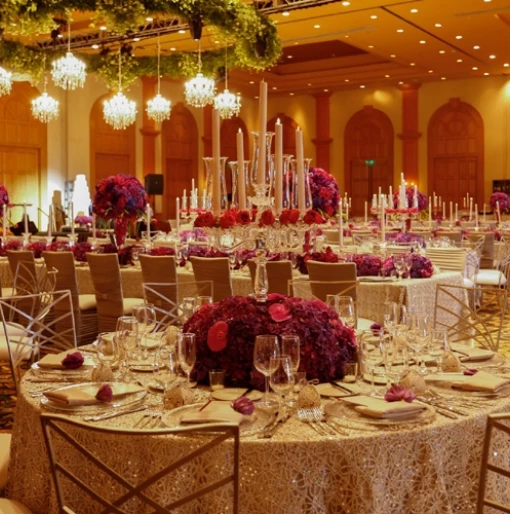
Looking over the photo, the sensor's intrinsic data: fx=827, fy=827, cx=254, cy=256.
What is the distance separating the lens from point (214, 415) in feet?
7.57

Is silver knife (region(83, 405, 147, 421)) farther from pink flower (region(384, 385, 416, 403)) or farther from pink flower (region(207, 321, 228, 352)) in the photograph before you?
pink flower (region(384, 385, 416, 403))

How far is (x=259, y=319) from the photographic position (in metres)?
2.93

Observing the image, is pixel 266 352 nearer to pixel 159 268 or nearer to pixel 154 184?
pixel 159 268

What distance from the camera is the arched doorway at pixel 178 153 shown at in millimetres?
20375

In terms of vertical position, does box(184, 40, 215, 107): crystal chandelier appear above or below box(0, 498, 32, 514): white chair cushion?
above

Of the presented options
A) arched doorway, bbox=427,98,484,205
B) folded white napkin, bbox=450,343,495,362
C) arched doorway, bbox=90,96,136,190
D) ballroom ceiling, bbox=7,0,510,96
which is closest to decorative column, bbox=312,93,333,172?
ballroom ceiling, bbox=7,0,510,96

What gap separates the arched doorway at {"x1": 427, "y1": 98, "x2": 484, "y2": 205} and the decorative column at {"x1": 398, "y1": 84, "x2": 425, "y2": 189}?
36cm

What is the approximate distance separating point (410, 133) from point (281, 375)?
19.5 m

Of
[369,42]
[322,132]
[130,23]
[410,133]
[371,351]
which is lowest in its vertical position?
[371,351]

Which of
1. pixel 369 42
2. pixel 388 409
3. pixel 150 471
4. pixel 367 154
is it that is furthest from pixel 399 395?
pixel 367 154

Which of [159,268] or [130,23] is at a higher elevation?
[130,23]

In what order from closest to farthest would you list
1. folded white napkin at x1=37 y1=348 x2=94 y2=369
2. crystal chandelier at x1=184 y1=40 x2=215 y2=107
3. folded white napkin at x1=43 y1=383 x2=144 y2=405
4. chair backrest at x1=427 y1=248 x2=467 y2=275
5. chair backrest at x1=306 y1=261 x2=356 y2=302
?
folded white napkin at x1=43 y1=383 x2=144 y2=405 < folded white napkin at x1=37 y1=348 x2=94 y2=369 < chair backrest at x1=306 y1=261 x2=356 y2=302 < chair backrest at x1=427 y1=248 x2=467 y2=275 < crystal chandelier at x1=184 y1=40 x2=215 y2=107

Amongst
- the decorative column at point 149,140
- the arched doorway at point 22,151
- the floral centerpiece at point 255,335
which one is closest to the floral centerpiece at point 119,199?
the floral centerpiece at point 255,335

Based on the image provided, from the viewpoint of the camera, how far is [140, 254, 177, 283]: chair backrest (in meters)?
6.71
